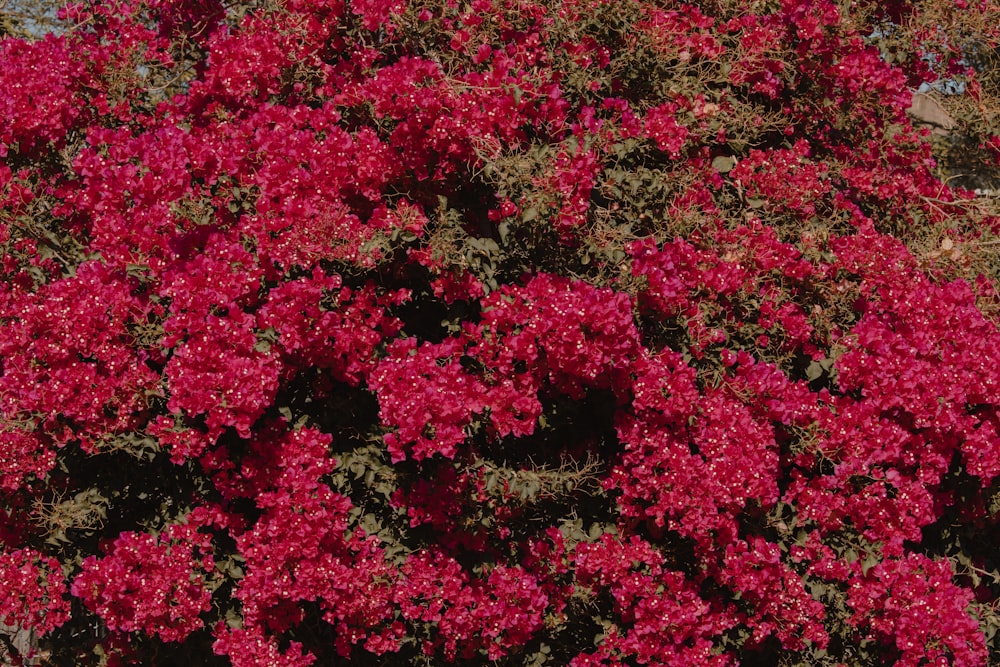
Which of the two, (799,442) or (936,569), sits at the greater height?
(799,442)

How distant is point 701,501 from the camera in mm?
4473

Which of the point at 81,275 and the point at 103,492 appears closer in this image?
the point at 81,275

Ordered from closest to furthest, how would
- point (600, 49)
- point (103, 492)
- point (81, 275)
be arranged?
point (81, 275) < point (103, 492) < point (600, 49)

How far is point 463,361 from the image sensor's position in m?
4.67

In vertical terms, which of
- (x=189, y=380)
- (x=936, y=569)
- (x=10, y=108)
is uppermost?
(x=10, y=108)

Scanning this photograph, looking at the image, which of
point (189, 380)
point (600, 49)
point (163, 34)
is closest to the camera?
point (189, 380)

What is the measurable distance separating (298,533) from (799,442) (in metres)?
2.52

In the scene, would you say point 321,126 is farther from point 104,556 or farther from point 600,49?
point 104,556

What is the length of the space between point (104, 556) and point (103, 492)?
319mm

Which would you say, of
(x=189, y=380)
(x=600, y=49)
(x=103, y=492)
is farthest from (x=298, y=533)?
(x=600, y=49)

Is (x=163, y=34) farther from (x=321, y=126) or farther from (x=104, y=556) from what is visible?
(x=104, y=556)

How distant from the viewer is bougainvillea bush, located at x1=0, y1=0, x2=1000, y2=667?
425 cm

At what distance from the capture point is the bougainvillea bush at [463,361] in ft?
13.9

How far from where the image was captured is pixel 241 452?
4512 mm
